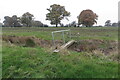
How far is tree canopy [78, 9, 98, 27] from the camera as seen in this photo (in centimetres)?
3925

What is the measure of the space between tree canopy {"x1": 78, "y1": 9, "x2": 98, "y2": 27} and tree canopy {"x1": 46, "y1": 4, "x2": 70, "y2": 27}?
4.02 meters

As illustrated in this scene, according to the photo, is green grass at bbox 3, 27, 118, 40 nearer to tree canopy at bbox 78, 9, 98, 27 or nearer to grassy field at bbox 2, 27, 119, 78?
grassy field at bbox 2, 27, 119, 78

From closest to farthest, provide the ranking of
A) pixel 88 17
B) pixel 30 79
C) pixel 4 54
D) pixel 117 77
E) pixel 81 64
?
pixel 117 77, pixel 30 79, pixel 81 64, pixel 4 54, pixel 88 17

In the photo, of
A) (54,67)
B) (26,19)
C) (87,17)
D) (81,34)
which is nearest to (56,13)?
(87,17)

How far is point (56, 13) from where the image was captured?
3788 cm

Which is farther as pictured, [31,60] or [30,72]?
[31,60]

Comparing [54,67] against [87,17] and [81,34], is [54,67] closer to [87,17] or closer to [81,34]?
[81,34]

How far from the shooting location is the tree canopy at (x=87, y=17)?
39250mm

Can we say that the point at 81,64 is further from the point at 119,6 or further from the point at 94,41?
the point at 94,41

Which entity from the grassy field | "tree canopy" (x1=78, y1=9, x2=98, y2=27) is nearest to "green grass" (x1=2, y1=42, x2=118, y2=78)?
the grassy field

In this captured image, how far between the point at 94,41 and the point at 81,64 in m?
7.51

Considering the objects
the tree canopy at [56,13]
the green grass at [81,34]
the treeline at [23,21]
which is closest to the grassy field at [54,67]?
the green grass at [81,34]

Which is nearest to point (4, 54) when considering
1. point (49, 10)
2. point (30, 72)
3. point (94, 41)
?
point (30, 72)

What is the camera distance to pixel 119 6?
14.6 feet
